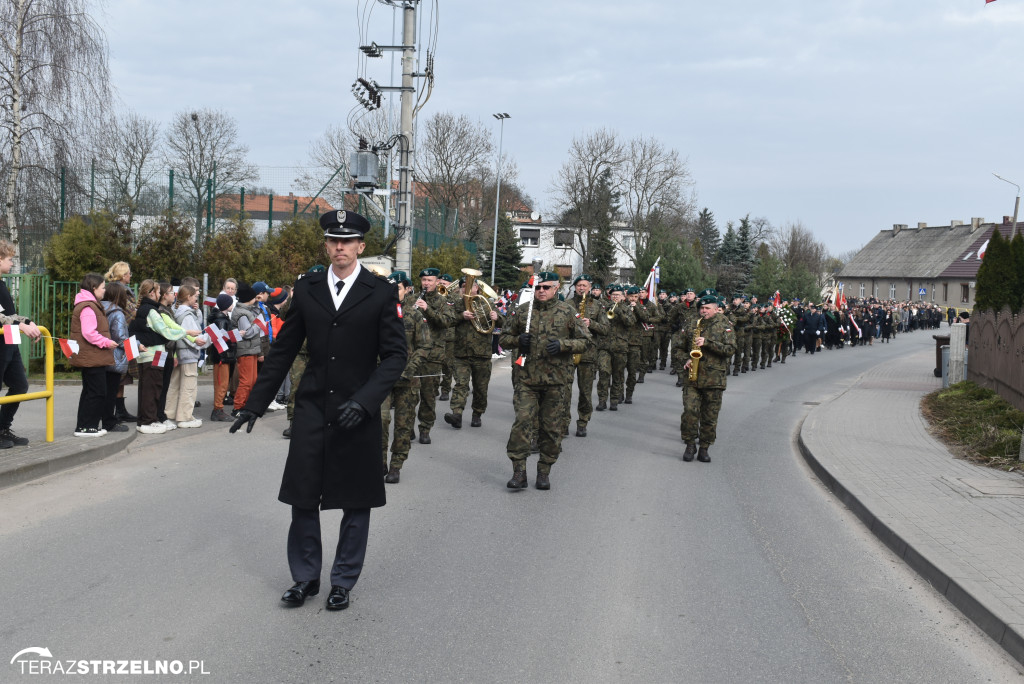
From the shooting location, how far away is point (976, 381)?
17.1 metres

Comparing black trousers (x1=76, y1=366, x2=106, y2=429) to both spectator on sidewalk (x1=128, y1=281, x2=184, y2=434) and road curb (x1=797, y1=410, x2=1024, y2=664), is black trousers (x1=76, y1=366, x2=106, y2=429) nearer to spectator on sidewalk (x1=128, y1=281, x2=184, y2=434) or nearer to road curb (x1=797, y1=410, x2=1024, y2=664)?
spectator on sidewalk (x1=128, y1=281, x2=184, y2=434)

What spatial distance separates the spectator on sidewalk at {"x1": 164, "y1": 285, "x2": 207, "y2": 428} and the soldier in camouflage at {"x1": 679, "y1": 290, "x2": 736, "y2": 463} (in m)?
5.93

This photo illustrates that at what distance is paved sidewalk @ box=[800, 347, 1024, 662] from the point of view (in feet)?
17.9

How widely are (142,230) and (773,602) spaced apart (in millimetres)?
16171

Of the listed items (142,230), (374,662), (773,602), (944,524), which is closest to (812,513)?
(944,524)

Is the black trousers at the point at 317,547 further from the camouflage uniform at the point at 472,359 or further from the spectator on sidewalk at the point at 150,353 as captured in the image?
the camouflage uniform at the point at 472,359

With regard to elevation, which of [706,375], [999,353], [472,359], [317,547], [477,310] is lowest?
[317,547]

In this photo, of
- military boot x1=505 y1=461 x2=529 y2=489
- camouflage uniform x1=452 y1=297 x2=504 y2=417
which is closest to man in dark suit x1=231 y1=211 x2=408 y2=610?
military boot x1=505 y1=461 x2=529 y2=489

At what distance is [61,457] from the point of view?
8.38 metres

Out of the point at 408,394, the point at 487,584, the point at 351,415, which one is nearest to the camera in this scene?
the point at 351,415

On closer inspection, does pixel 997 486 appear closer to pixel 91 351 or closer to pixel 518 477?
pixel 518 477

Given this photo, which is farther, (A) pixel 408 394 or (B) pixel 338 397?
(A) pixel 408 394

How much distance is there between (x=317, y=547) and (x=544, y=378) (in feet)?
12.1

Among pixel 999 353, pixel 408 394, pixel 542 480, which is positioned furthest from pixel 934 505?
pixel 999 353
